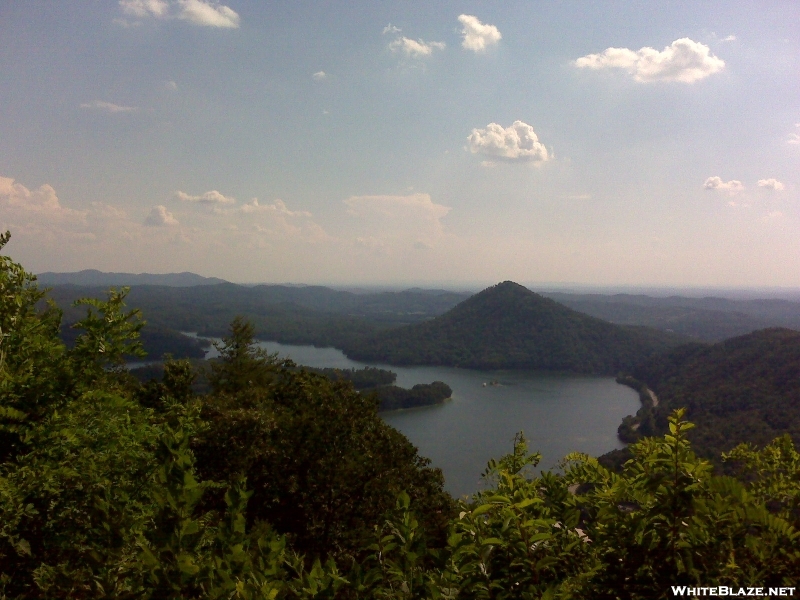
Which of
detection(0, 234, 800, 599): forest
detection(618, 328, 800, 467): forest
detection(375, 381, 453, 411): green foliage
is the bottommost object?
detection(375, 381, 453, 411): green foliage

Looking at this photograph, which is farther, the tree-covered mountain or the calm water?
the tree-covered mountain

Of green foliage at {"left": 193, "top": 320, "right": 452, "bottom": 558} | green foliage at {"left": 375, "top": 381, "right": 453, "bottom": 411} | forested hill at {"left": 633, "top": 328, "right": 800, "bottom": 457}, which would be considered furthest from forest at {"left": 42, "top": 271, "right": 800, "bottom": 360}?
green foliage at {"left": 193, "top": 320, "right": 452, "bottom": 558}

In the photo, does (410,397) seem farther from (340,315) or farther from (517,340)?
(340,315)

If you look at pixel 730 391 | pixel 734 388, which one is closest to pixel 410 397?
pixel 730 391

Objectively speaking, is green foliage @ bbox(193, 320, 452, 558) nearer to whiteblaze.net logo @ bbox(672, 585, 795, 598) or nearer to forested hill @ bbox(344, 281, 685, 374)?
whiteblaze.net logo @ bbox(672, 585, 795, 598)

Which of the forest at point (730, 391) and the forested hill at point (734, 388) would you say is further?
the forest at point (730, 391)

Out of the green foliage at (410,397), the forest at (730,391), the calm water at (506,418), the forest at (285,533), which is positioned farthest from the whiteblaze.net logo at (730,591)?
the green foliage at (410,397)

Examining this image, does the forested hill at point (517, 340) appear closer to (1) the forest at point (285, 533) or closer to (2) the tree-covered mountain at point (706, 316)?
(2) the tree-covered mountain at point (706, 316)
